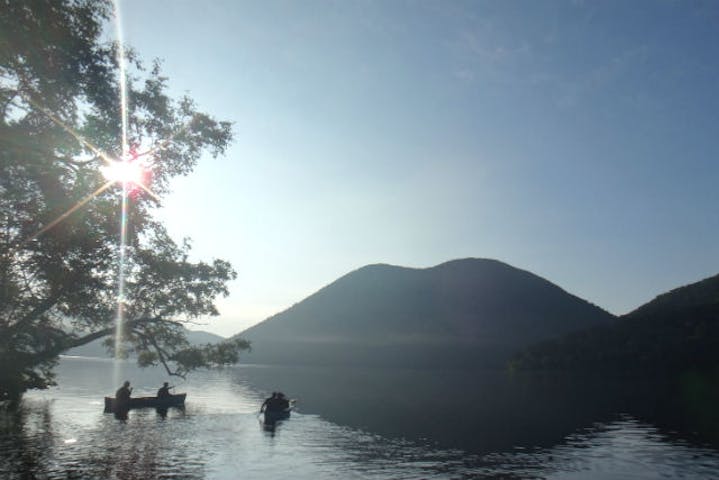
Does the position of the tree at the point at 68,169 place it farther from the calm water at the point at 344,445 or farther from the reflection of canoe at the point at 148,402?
the reflection of canoe at the point at 148,402

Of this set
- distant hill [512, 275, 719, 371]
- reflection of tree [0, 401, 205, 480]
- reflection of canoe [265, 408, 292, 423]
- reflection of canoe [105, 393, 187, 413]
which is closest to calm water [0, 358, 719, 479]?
reflection of tree [0, 401, 205, 480]

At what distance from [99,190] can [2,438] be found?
79.7ft

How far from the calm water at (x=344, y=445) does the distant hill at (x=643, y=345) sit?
118 metres

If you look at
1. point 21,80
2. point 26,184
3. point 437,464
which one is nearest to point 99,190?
point 26,184

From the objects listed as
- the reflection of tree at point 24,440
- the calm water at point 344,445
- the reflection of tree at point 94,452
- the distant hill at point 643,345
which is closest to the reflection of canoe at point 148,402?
the calm water at point 344,445

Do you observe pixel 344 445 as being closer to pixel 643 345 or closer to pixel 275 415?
pixel 275 415

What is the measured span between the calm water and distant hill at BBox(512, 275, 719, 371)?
11835 centimetres

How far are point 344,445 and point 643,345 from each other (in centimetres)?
16444

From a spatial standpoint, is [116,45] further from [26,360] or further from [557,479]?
[557,479]

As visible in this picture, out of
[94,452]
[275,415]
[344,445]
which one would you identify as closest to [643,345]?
[275,415]

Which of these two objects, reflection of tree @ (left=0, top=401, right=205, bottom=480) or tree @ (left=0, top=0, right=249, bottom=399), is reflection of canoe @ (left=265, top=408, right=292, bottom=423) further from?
tree @ (left=0, top=0, right=249, bottom=399)

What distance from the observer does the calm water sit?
96.8 ft

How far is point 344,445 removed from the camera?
128ft

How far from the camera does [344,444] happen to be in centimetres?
3938
